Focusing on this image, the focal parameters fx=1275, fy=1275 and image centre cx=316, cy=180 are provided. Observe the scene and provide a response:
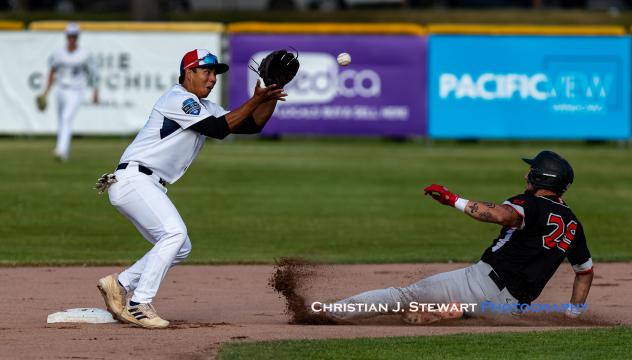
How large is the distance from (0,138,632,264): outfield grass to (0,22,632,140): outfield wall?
0.67m

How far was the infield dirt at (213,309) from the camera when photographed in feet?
27.4

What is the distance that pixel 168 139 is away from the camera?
29.6ft

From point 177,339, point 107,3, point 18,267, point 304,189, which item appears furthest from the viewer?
point 107,3

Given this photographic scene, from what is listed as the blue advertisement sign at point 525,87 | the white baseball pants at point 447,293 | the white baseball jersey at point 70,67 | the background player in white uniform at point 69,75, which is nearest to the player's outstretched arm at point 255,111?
the white baseball pants at point 447,293

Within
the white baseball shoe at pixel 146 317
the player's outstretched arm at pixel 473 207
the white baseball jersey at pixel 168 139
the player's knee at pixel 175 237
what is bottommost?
the white baseball shoe at pixel 146 317

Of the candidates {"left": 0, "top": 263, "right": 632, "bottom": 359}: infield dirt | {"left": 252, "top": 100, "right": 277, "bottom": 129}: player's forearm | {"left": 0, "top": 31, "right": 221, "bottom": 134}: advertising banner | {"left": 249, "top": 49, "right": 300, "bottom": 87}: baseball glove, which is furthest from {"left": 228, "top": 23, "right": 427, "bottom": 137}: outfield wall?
{"left": 252, "top": 100, "right": 277, "bottom": 129}: player's forearm

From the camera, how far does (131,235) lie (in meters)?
15.4

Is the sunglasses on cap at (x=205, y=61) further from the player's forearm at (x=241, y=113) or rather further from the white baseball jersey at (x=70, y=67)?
the white baseball jersey at (x=70, y=67)

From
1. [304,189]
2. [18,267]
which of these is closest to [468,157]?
[304,189]

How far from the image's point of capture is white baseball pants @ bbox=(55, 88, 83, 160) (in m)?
21.1

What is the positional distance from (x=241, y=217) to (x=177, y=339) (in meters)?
8.14

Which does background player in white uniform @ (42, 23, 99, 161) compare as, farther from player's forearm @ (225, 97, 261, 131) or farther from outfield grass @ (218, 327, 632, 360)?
outfield grass @ (218, 327, 632, 360)

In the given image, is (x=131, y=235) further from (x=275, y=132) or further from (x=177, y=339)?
(x=275, y=132)

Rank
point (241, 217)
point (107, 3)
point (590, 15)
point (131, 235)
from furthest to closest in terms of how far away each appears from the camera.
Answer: point (107, 3)
point (590, 15)
point (241, 217)
point (131, 235)
